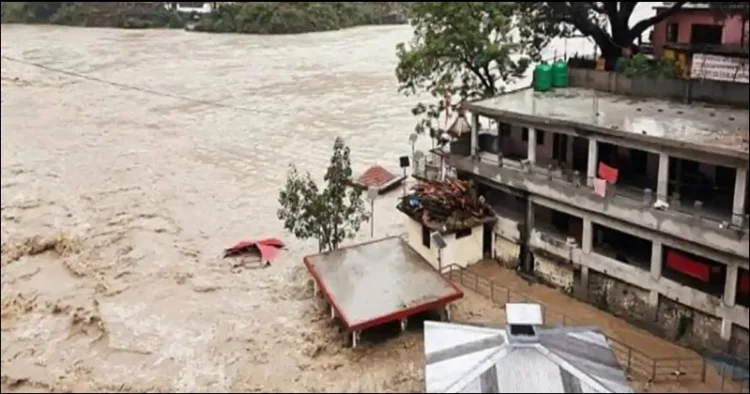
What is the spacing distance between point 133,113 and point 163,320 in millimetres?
19858

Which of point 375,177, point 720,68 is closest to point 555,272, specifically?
point 720,68

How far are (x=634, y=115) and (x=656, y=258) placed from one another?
2.95 m

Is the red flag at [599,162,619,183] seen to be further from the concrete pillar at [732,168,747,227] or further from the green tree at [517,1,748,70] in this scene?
the green tree at [517,1,748,70]

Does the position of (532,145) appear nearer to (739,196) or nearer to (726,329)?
(739,196)

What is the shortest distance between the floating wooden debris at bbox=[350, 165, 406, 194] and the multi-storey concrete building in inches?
236

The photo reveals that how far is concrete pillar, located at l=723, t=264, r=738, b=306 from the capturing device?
12125 mm

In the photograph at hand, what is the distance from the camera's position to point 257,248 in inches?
743

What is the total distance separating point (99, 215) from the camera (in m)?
21.7

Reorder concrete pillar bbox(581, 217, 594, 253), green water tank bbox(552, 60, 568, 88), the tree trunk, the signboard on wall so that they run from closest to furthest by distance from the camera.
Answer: concrete pillar bbox(581, 217, 594, 253) < the signboard on wall < green water tank bbox(552, 60, 568, 88) < the tree trunk

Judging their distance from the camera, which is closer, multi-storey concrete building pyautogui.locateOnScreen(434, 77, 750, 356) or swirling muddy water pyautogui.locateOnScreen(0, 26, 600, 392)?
multi-storey concrete building pyautogui.locateOnScreen(434, 77, 750, 356)

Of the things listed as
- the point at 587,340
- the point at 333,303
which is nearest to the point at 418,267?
the point at 333,303

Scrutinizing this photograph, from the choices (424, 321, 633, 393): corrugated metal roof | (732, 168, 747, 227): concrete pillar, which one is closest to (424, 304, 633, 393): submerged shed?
(424, 321, 633, 393): corrugated metal roof

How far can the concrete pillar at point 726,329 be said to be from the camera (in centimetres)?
1236

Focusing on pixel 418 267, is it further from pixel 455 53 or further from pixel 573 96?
pixel 455 53
